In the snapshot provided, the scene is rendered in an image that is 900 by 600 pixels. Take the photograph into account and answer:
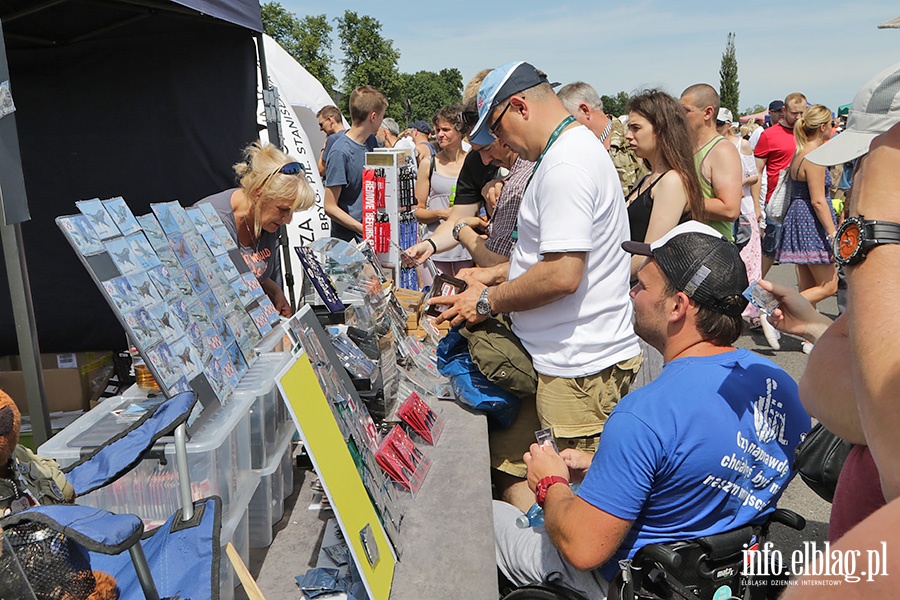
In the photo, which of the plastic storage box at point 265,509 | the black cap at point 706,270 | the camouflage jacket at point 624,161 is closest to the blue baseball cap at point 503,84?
the black cap at point 706,270

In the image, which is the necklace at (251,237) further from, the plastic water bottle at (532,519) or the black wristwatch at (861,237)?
the black wristwatch at (861,237)

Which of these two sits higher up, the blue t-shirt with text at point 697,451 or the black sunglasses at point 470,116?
the black sunglasses at point 470,116

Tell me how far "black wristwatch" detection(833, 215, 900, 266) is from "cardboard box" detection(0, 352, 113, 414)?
12.4ft

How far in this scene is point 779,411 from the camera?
1769mm

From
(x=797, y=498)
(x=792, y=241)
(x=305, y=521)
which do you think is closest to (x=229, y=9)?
(x=305, y=521)

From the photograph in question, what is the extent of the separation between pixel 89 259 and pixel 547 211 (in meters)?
1.34

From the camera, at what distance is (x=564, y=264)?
7.21 ft

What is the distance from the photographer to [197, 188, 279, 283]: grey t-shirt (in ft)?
9.84

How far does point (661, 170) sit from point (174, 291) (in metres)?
2.55

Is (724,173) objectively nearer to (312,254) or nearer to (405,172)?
(405,172)

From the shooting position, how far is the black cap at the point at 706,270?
5.94 feet

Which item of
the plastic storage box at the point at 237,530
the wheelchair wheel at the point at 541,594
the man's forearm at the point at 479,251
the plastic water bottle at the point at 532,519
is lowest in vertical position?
the wheelchair wheel at the point at 541,594

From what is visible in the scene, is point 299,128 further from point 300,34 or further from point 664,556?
point 300,34

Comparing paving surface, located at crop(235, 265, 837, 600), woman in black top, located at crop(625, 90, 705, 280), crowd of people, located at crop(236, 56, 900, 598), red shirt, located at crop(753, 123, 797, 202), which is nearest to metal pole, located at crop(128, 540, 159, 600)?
paving surface, located at crop(235, 265, 837, 600)
